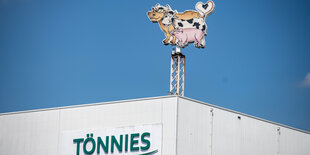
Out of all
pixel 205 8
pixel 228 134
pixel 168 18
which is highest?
pixel 205 8

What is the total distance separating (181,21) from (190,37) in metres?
1.94

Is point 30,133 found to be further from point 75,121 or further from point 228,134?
point 228,134

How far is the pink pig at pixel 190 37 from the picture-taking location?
171 ft

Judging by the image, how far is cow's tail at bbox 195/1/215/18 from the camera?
53.0m

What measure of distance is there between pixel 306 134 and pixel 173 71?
13.9 metres

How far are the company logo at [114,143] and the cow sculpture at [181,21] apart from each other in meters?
13.2

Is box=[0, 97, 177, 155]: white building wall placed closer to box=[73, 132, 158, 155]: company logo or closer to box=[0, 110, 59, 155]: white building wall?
box=[0, 110, 59, 155]: white building wall

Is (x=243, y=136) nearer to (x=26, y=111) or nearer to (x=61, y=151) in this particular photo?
(x=61, y=151)

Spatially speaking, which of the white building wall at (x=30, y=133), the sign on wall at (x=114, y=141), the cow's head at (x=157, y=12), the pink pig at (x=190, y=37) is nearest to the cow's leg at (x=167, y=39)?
the pink pig at (x=190, y=37)

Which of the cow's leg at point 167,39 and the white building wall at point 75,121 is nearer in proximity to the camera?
the white building wall at point 75,121

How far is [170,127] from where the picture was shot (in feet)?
134

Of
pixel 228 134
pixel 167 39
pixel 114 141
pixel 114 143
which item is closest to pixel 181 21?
pixel 167 39

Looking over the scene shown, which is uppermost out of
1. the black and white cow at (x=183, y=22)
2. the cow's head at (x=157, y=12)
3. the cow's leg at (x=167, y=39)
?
the cow's head at (x=157, y=12)

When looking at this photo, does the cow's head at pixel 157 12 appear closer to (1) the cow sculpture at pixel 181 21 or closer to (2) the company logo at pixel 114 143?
(1) the cow sculpture at pixel 181 21
